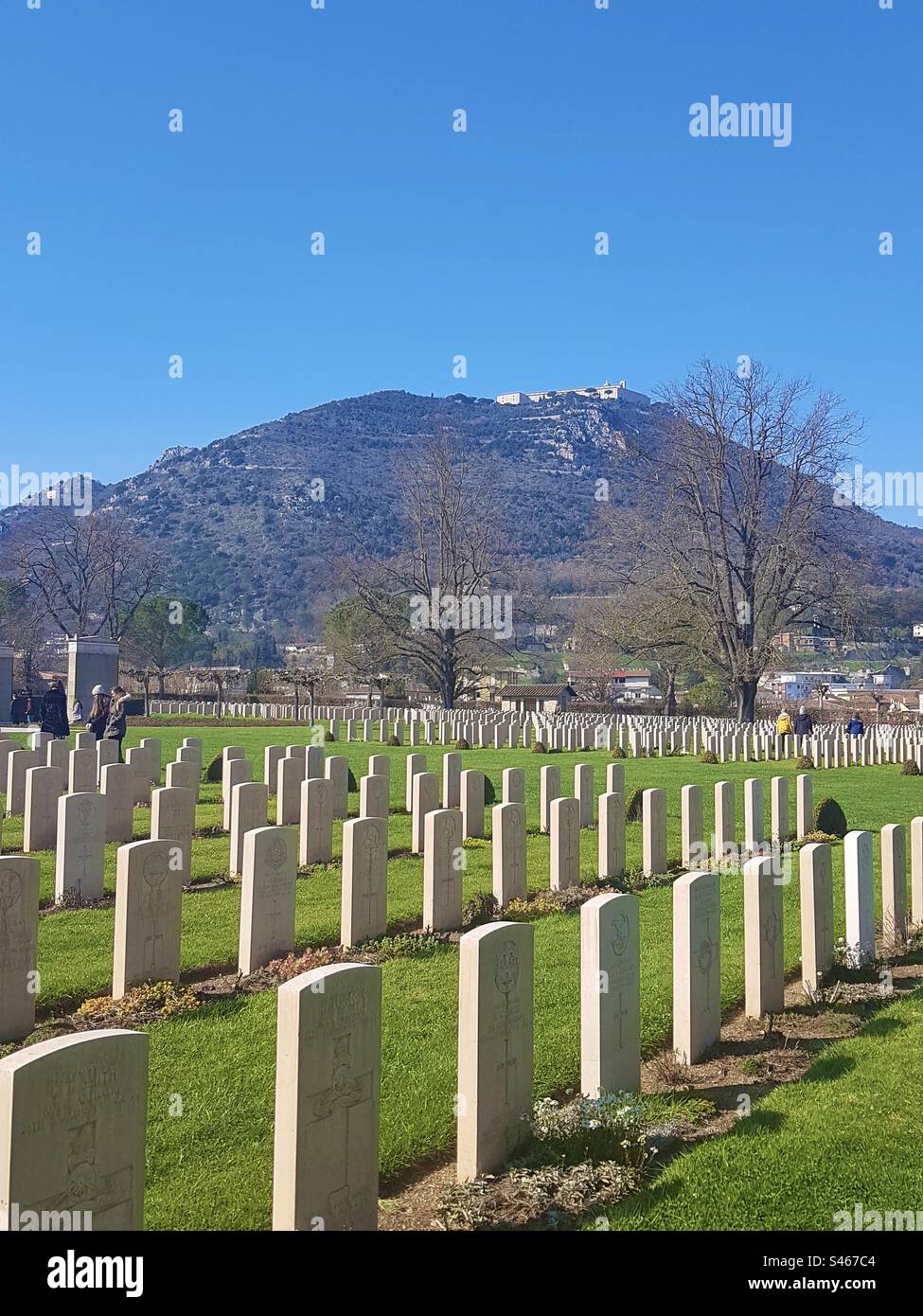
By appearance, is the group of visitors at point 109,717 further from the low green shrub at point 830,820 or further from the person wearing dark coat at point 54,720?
the low green shrub at point 830,820

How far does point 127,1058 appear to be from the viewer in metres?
3.47

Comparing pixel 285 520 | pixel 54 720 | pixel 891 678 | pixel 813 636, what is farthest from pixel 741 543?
pixel 285 520

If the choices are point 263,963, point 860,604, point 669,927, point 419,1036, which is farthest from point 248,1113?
point 860,604

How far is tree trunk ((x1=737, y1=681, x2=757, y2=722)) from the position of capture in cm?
3703

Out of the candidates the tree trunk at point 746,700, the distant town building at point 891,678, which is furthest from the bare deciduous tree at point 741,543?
the distant town building at point 891,678

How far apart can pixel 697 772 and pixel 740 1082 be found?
696 inches

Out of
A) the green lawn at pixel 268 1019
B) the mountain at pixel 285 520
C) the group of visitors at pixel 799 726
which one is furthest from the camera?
the mountain at pixel 285 520

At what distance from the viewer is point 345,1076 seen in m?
4.14

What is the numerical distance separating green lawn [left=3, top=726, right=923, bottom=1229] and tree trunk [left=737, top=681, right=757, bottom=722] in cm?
2374

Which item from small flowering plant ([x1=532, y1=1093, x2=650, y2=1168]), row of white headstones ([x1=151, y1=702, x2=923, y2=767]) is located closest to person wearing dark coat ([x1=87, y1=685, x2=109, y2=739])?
row of white headstones ([x1=151, y1=702, x2=923, y2=767])

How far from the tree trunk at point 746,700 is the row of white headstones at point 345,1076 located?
31.3 meters

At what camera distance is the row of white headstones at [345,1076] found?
329 centimetres

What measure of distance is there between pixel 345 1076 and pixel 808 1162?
7.20ft
